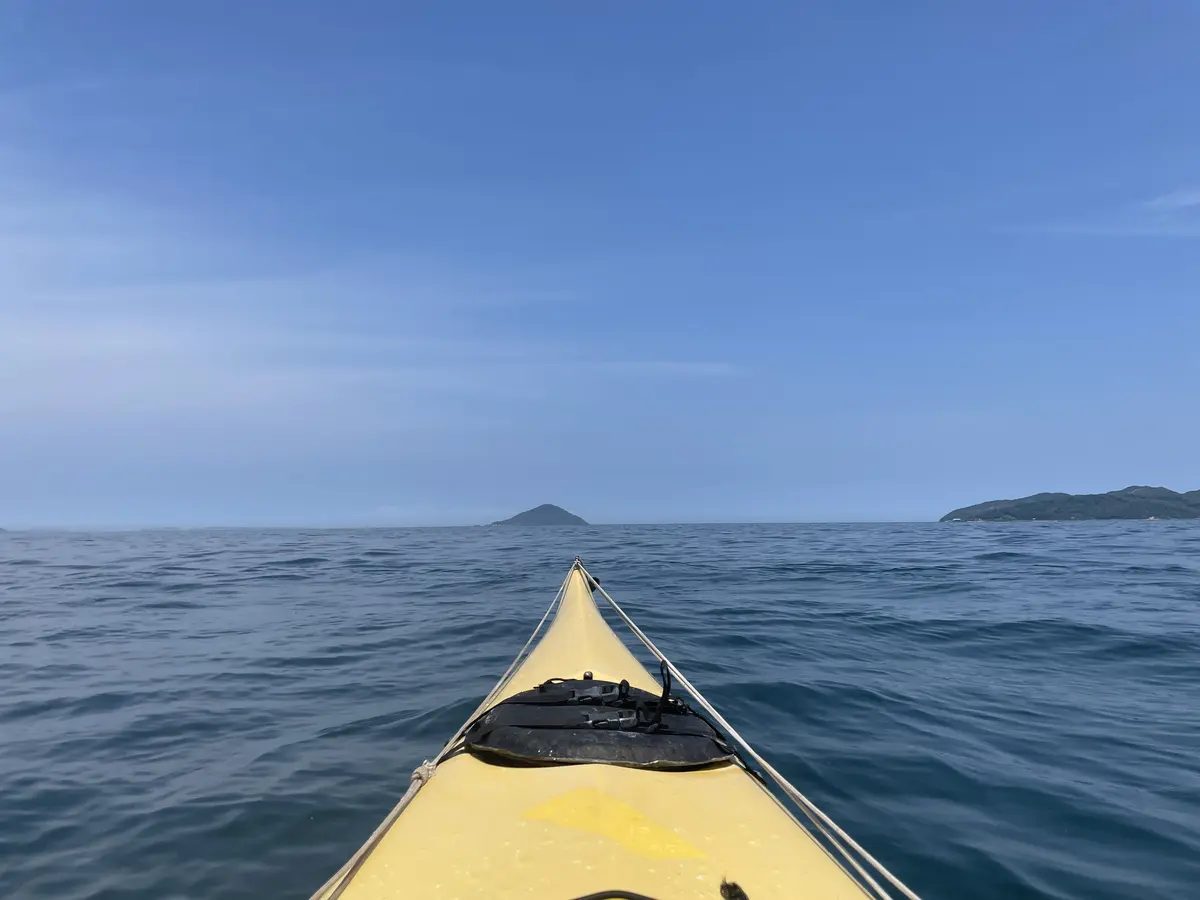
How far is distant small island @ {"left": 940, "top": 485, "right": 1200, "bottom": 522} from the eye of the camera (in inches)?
4033

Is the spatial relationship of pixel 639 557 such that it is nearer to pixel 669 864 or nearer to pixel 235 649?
pixel 235 649

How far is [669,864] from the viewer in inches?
101

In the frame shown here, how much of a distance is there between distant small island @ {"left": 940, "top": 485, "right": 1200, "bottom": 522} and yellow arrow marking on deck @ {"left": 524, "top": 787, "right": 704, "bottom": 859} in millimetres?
123640

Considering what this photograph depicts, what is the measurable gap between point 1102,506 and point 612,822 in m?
138

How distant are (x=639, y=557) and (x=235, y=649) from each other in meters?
18.7

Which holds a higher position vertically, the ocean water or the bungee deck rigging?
the bungee deck rigging

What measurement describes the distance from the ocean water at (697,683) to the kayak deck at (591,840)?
162 cm

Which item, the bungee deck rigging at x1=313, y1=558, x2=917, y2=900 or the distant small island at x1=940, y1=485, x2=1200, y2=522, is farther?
the distant small island at x1=940, y1=485, x2=1200, y2=522

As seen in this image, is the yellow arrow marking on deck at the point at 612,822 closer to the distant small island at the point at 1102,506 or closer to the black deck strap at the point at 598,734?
the black deck strap at the point at 598,734

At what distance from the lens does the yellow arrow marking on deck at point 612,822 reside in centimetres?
266

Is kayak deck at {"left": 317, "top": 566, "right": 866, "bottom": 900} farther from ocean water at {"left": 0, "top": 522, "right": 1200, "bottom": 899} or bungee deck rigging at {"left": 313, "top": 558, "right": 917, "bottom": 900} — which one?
ocean water at {"left": 0, "top": 522, "right": 1200, "bottom": 899}

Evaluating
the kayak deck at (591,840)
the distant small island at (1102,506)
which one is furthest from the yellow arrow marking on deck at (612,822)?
the distant small island at (1102,506)

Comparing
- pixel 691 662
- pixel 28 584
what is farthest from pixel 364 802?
pixel 28 584

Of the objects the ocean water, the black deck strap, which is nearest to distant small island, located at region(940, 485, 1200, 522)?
the ocean water
